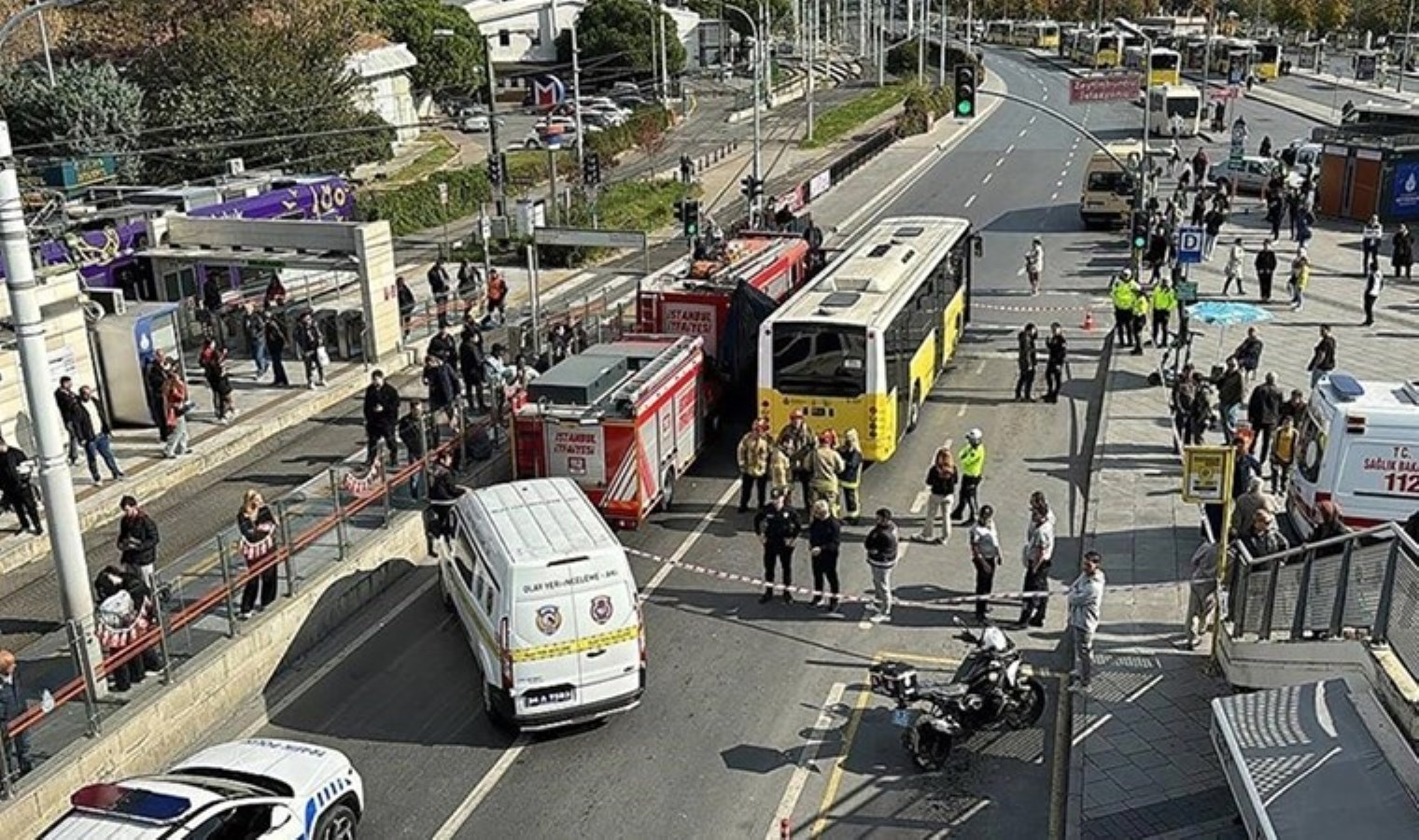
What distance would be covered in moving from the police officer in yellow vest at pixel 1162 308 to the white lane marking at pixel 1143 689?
13.7 meters

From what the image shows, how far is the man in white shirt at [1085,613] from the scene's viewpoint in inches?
544

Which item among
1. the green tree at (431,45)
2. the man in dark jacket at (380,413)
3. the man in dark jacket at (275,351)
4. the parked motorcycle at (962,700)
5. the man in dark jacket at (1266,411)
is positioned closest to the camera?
the parked motorcycle at (962,700)

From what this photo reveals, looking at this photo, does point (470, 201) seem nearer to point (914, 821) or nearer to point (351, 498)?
point (351, 498)

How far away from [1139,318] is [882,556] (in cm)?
1388

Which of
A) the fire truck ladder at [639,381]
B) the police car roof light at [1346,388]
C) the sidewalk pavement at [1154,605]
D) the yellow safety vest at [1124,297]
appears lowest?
the sidewalk pavement at [1154,605]

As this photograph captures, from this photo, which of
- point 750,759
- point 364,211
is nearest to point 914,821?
point 750,759

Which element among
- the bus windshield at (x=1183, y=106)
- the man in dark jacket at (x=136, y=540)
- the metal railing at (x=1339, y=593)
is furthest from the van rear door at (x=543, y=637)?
the bus windshield at (x=1183, y=106)

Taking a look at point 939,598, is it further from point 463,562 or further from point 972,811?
point 463,562

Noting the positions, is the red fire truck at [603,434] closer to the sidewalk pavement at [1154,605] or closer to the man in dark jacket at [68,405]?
the sidewalk pavement at [1154,605]

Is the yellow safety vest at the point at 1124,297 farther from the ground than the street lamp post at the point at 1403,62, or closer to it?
closer to it

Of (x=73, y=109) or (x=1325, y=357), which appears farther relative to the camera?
(x=73, y=109)

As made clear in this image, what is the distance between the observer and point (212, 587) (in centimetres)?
1448

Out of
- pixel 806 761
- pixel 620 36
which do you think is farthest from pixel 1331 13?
pixel 806 761

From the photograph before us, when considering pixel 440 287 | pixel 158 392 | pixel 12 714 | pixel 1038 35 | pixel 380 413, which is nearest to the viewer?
pixel 12 714
